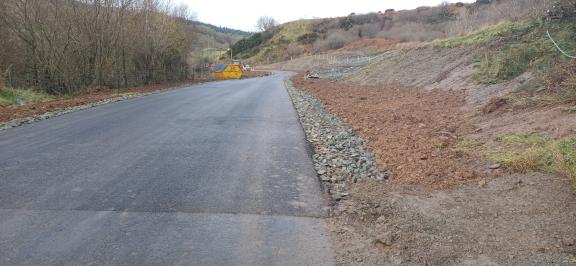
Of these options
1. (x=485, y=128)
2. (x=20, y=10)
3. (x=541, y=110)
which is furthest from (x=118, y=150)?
(x=20, y=10)

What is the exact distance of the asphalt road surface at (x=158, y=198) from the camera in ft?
13.8

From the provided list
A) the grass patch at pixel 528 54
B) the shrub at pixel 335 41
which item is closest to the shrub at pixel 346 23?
the shrub at pixel 335 41

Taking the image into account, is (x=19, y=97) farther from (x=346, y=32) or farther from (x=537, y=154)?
(x=346, y=32)

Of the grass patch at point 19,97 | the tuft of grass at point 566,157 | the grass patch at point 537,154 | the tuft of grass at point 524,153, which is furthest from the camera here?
the grass patch at point 19,97

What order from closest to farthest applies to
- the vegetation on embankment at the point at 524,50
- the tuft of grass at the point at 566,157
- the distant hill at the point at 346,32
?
1. the tuft of grass at the point at 566,157
2. the vegetation on embankment at the point at 524,50
3. the distant hill at the point at 346,32

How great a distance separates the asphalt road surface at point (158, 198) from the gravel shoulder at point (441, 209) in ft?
1.29

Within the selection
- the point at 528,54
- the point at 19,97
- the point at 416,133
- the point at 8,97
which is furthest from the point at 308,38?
the point at 416,133

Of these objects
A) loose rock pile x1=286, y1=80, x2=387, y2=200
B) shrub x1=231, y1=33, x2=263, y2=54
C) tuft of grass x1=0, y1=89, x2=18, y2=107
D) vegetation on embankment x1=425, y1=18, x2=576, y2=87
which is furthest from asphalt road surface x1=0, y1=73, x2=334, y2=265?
shrub x1=231, y1=33, x2=263, y2=54

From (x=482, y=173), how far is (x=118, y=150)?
5.98m

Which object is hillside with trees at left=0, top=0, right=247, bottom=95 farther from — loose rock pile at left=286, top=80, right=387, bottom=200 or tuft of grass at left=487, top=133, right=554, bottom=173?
tuft of grass at left=487, top=133, right=554, bottom=173

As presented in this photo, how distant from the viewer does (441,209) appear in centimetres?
525

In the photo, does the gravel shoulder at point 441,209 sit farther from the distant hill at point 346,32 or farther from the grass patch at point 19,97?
the distant hill at point 346,32

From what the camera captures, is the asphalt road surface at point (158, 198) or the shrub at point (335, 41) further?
the shrub at point (335, 41)

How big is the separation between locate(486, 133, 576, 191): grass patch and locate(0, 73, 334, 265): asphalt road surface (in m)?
2.64
